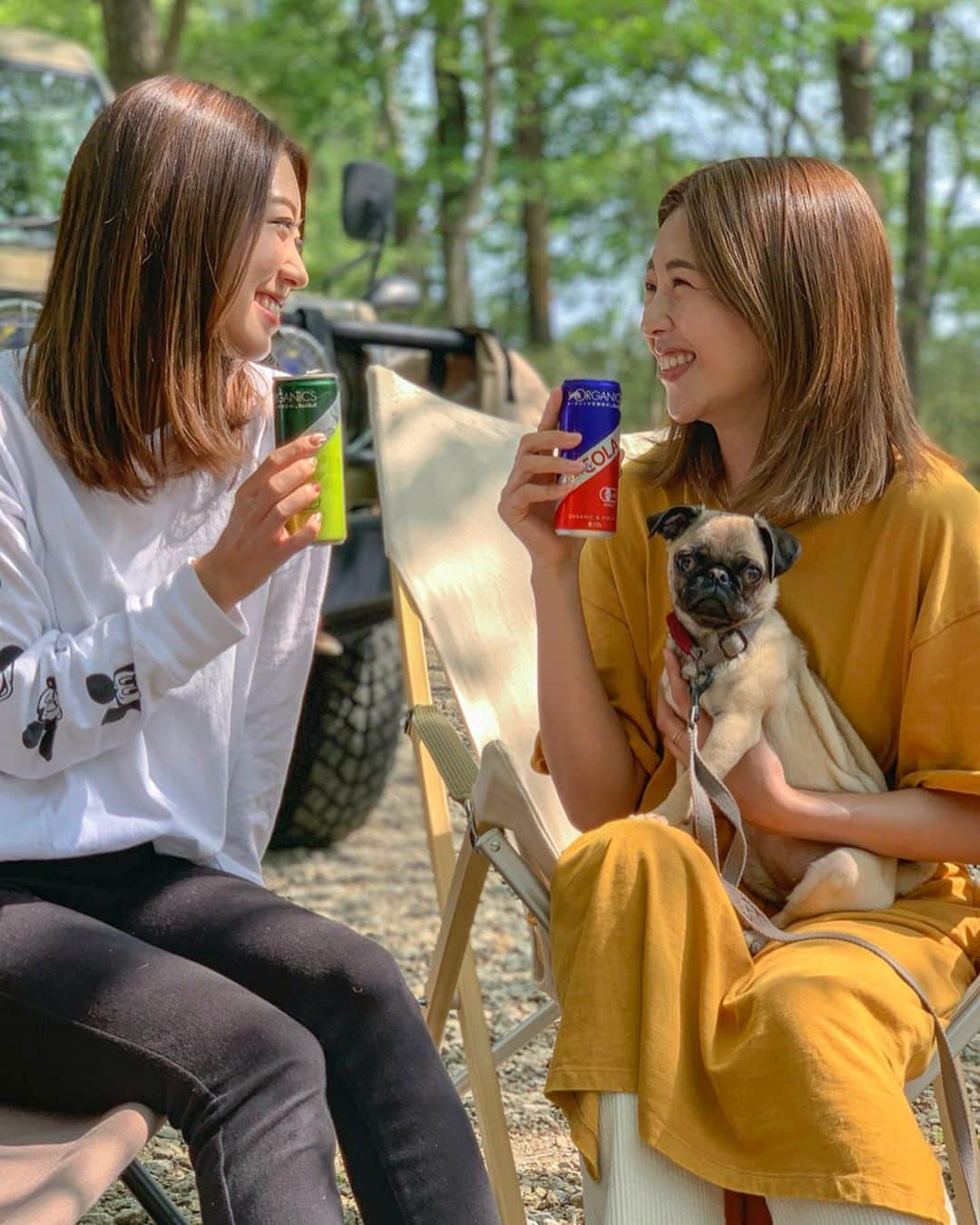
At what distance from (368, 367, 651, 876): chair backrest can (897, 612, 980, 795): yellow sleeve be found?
0.70m

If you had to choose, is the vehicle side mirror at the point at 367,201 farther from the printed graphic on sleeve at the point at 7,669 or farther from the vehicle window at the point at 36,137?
the printed graphic on sleeve at the point at 7,669

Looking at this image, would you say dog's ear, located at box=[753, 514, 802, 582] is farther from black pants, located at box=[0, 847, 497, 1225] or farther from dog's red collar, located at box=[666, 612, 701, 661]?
black pants, located at box=[0, 847, 497, 1225]

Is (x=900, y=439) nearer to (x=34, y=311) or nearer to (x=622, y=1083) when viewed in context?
(x=622, y=1083)

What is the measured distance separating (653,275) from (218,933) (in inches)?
44.4

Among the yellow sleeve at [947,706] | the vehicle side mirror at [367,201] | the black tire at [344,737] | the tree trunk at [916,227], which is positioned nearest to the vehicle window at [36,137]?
the vehicle side mirror at [367,201]

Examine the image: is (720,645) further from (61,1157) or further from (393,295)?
(393,295)

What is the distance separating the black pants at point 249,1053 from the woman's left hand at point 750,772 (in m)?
0.55

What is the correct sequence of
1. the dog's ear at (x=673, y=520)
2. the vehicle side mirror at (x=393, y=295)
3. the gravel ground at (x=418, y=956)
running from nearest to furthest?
Result: the dog's ear at (x=673, y=520) → the gravel ground at (x=418, y=956) → the vehicle side mirror at (x=393, y=295)

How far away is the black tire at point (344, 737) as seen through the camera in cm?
484

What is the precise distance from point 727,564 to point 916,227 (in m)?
13.7

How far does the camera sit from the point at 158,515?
2.10m

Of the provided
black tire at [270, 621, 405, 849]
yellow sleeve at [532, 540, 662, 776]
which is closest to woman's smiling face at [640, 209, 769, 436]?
yellow sleeve at [532, 540, 662, 776]

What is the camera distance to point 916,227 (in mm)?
14641

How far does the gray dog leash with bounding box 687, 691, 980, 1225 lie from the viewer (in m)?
1.86
